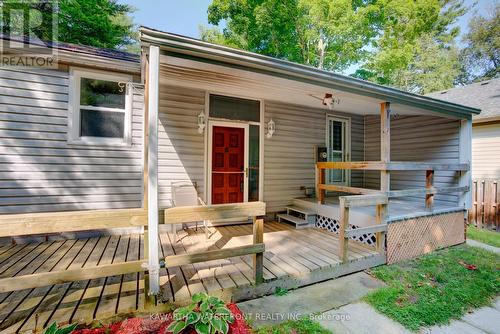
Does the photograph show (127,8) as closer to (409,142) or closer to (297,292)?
(409,142)

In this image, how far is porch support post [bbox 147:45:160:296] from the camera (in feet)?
7.23

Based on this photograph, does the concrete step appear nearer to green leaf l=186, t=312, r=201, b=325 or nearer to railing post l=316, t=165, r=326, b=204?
railing post l=316, t=165, r=326, b=204

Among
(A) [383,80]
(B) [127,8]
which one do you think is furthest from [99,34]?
(A) [383,80]

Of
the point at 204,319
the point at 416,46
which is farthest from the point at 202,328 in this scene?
the point at 416,46

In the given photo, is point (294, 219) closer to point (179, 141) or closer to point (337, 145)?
point (337, 145)

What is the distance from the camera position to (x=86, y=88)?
4035mm

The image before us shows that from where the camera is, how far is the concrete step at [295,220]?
491 centimetres

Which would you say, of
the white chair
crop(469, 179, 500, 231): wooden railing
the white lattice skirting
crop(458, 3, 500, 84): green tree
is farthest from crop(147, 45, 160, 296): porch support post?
crop(458, 3, 500, 84): green tree

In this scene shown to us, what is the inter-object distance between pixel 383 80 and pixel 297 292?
16.4 metres

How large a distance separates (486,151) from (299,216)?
617 cm

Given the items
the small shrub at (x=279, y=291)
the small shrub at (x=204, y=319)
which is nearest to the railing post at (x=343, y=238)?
the small shrub at (x=279, y=291)

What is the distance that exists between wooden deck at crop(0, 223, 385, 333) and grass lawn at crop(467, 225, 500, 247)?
11.0ft

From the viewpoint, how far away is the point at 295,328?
2.22m

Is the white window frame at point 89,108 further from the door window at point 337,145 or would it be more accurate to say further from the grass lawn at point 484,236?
the grass lawn at point 484,236
